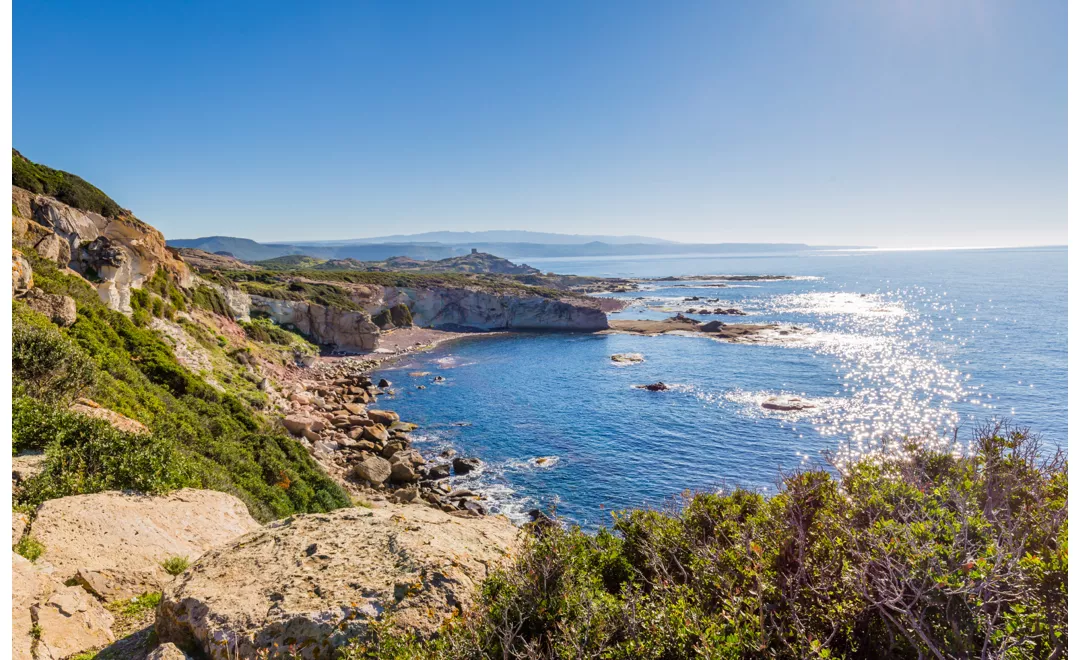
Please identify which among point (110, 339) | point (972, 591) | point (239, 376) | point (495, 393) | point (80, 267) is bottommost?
point (495, 393)

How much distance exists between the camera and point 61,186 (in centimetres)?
3306

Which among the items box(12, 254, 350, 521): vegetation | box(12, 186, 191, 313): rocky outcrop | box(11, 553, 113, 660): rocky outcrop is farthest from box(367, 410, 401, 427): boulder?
box(11, 553, 113, 660): rocky outcrop

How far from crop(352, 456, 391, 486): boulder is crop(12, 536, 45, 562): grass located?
19220 mm

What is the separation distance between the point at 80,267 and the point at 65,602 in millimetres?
30845

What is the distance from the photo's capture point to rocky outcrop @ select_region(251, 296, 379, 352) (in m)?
62.9

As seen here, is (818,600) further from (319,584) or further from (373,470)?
(373,470)

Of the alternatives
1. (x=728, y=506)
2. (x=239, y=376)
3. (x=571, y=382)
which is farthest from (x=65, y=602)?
(x=571, y=382)

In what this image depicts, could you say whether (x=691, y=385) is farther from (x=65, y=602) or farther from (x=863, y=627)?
(x=65, y=602)

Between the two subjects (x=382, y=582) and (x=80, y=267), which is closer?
(x=382, y=582)

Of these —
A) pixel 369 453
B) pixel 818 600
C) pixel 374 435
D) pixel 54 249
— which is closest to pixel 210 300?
pixel 54 249

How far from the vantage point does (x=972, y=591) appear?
5195mm

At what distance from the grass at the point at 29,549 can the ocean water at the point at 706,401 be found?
58.8 ft

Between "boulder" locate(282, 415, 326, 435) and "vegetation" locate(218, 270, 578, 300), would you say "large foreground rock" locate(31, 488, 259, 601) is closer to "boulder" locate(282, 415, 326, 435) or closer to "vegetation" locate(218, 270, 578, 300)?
"boulder" locate(282, 415, 326, 435)

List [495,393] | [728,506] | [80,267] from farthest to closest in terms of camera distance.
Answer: [495,393], [80,267], [728,506]
